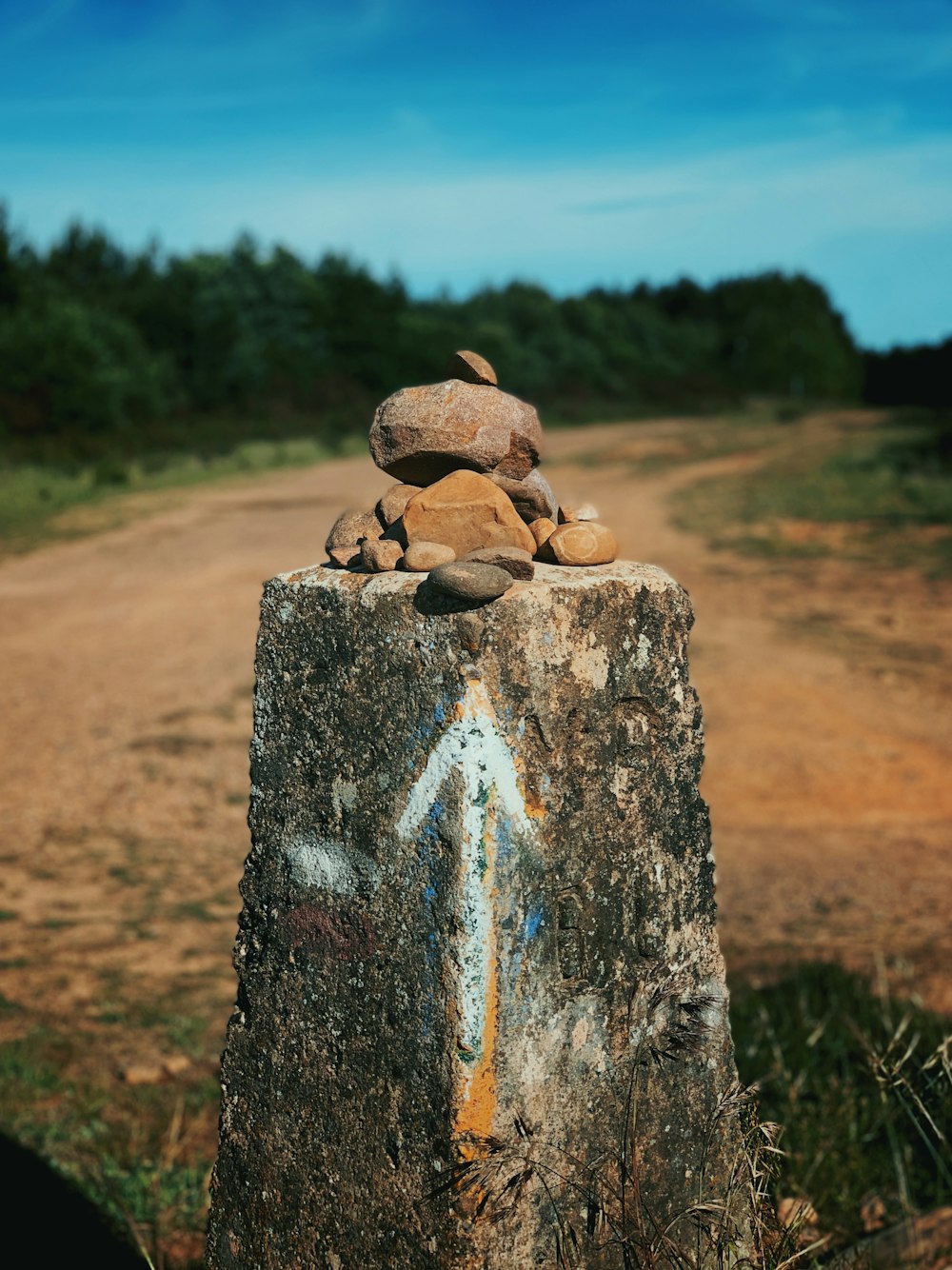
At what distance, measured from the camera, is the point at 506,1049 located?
194 centimetres

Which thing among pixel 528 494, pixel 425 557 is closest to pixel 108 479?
pixel 528 494

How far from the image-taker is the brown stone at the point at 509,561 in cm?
201

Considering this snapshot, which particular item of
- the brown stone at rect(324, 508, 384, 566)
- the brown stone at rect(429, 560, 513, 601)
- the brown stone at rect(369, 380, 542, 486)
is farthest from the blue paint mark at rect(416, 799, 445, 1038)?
the brown stone at rect(369, 380, 542, 486)

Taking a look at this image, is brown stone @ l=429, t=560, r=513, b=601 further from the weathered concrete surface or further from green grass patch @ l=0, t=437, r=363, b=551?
green grass patch @ l=0, t=437, r=363, b=551

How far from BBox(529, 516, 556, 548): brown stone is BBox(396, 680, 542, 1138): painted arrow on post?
1.56 ft

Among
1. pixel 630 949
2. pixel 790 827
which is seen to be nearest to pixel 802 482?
pixel 790 827

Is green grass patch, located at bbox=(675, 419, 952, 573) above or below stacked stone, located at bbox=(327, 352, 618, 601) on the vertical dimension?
below

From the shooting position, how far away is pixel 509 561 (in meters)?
2.02

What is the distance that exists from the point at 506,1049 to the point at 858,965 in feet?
11.3

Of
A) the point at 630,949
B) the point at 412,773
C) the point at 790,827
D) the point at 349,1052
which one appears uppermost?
the point at 412,773

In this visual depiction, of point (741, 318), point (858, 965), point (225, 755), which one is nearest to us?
point (858, 965)

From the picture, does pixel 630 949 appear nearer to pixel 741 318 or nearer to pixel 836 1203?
pixel 836 1203

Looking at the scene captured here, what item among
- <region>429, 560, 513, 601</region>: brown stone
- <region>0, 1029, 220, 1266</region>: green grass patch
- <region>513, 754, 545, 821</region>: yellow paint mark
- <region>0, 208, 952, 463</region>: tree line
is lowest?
<region>0, 1029, 220, 1266</region>: green grass patch

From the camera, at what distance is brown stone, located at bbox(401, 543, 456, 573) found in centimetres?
206
